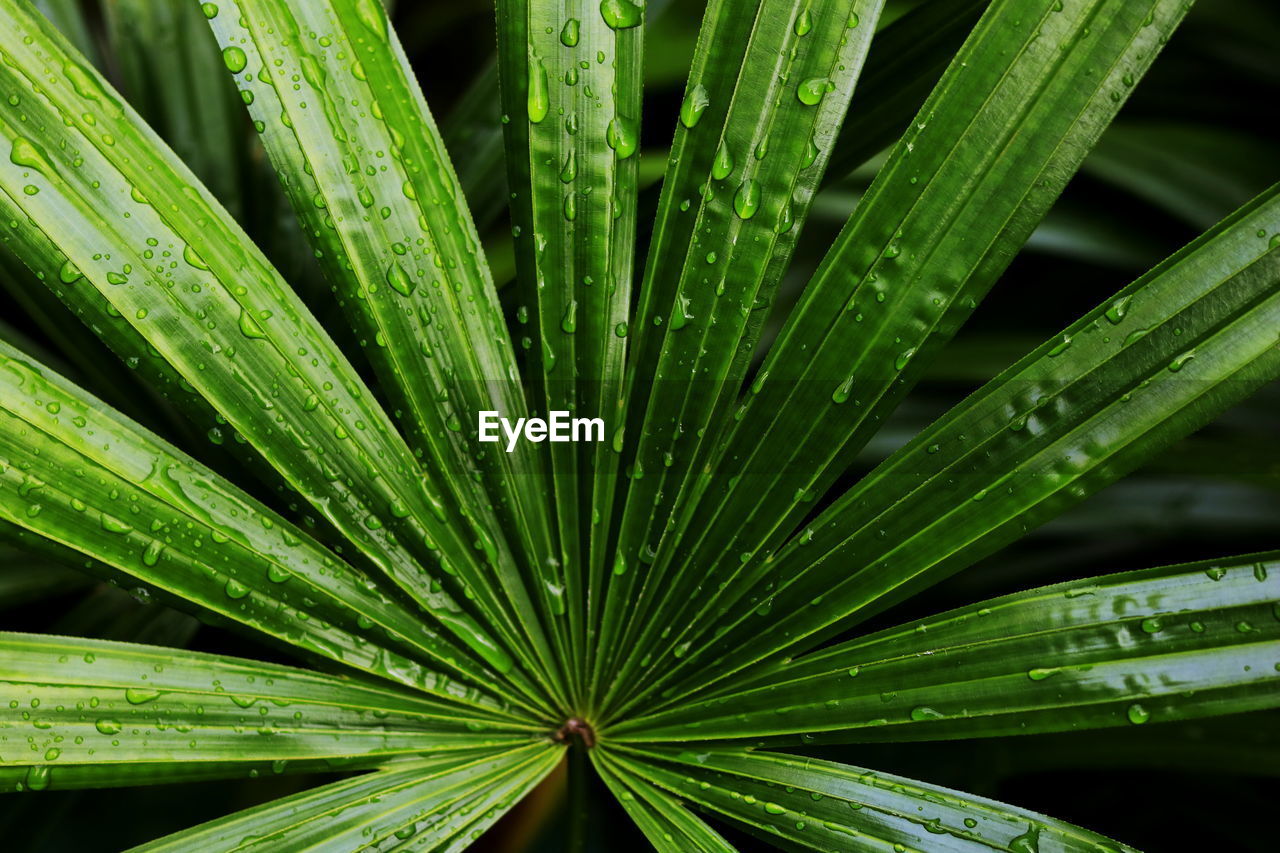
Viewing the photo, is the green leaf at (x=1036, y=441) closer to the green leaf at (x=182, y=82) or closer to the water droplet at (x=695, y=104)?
the water droplet at (x=695, y=104)

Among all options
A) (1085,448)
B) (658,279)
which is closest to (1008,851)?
(1085,448)

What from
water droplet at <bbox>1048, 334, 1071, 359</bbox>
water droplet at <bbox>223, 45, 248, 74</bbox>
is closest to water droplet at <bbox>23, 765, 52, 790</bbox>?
water droplet at <bbox>223, 45, 248, 74</bbox>

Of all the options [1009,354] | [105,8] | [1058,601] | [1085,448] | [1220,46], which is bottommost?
[1058,601]

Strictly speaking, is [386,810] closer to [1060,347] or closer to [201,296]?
[201,296]

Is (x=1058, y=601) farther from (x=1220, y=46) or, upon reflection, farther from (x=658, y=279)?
(x=1220, y=46)

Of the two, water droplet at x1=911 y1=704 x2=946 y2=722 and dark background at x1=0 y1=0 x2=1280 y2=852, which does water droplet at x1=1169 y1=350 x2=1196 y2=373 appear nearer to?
water droplet at x1=911 y1=704 x2=946 y2=722
